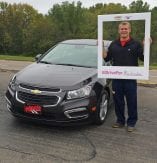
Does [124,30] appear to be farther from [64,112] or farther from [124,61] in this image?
[64,112]

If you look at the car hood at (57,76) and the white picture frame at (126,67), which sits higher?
the white picture frame at (126,67)

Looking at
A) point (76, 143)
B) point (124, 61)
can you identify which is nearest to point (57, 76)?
point (124, 61)

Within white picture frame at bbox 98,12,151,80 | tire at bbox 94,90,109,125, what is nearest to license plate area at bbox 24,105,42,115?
tire at bbox 94,90,109,125

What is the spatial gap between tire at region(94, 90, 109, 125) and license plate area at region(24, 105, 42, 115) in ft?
3.37

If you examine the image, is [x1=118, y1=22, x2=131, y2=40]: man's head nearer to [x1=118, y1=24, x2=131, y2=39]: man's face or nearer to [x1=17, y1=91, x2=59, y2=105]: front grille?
[x1=118, y1=24, x2=131, y2=39]: man's face

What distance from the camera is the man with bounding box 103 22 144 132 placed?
6.24 meters

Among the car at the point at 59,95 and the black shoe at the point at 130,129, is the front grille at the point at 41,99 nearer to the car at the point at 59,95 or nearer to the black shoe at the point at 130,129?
the car at the point at 59,95

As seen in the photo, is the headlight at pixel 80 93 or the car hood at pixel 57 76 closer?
the headlight at pixel 80 93

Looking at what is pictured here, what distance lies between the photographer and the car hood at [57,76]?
618 cm

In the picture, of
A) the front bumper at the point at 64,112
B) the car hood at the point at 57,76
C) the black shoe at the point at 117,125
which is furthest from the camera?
the black shoe at the point at 117,125

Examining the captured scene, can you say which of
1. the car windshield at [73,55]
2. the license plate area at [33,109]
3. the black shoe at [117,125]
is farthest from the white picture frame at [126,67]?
the license plate area at [33,109]

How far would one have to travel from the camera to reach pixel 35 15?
221 feet

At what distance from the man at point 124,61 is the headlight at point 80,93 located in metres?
0.56

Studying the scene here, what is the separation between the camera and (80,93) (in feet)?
20.1
